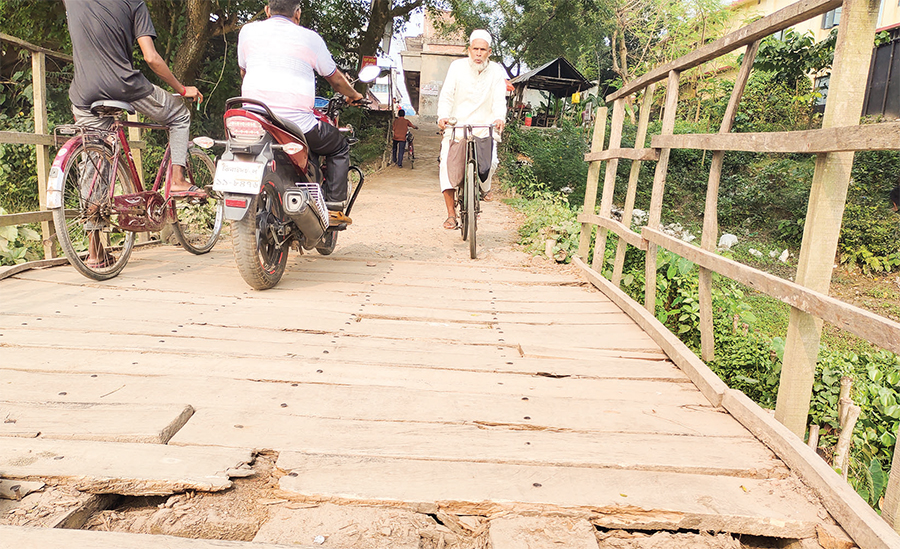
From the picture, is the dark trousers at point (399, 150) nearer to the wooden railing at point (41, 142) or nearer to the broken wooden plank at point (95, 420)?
the wooden railing at point (41, 142)

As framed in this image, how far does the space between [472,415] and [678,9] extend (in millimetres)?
24343

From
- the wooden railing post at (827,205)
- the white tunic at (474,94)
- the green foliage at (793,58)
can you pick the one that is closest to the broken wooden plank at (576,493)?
the wooden railing post at (827,205)

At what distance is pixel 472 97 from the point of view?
571 cm

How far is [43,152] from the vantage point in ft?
13.8

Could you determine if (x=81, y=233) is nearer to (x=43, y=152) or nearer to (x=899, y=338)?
(x=43, y=152)

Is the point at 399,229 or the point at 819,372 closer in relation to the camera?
the point at 819,372

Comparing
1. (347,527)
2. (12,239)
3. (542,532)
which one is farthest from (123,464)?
(12,239)

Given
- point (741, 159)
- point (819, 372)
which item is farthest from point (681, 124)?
point (819, 372)

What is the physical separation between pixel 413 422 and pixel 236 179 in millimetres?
1946

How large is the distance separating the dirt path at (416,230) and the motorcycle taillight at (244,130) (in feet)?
6.94

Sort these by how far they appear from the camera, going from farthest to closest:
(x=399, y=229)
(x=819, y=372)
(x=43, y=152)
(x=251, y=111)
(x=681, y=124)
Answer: (x=681, y=124) → (x=399, y=229) → (x=819, y=372) → (x=43, y=152) → (x=251, y=111)

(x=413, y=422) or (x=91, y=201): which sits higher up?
(x=91, y=201)

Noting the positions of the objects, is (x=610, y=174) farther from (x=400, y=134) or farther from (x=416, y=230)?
(x=400, y=134)

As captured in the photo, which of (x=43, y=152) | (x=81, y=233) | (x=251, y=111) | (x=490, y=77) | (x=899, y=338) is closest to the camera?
(x=899, y=338)
